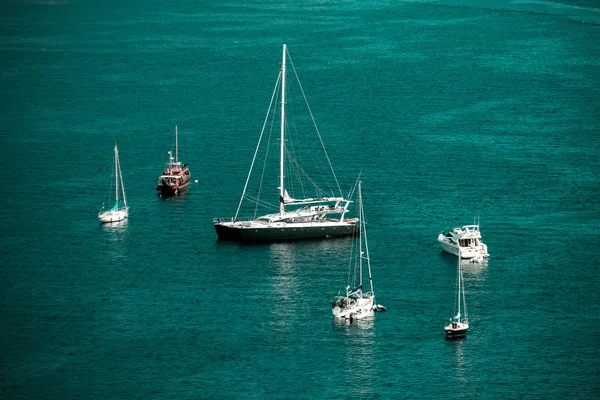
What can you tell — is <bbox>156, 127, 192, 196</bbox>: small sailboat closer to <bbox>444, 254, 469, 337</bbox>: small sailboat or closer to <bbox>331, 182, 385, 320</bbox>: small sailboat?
<bbox>331, 182, 385, 320</bbox>: small sailboat

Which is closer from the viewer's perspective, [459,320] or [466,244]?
[459,320]

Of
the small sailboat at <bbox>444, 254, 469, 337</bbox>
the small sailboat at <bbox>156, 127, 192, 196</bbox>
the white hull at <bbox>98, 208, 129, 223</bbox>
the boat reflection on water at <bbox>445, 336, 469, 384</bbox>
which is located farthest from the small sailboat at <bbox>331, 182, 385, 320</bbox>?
the small sailboat at <bbox>156, 127, 192, 196</bbox>

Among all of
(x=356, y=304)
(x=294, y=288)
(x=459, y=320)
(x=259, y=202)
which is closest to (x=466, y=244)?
(x=294, y=288)

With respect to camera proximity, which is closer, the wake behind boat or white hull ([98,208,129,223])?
the wake behind boat

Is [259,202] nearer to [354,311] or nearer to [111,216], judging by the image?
[111,216]

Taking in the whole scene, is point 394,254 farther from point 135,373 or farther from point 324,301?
point 135,373

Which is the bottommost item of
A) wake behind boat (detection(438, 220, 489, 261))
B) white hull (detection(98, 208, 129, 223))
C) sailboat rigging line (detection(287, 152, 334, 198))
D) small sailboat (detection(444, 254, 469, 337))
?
small sailboat (detection(444, 254, 469, 337))
